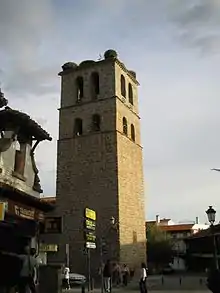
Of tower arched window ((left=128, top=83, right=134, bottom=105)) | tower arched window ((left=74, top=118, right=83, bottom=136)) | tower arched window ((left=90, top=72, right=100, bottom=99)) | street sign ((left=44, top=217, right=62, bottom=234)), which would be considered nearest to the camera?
street sign ((left=44, top=217, right=62, bottom=234))

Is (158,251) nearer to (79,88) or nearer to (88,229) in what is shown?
(79,88)

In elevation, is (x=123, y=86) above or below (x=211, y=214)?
above

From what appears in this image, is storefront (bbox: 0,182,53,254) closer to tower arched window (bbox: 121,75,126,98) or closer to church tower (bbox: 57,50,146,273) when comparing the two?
church tower (bbox: 57,50,146,273)

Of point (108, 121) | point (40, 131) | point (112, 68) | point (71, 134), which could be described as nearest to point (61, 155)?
point (71, 134)

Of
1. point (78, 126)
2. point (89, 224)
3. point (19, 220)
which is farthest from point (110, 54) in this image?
point (89, 224)

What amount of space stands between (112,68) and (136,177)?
34.1 ft

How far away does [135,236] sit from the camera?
1588 inches

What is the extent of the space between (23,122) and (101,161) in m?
23.0

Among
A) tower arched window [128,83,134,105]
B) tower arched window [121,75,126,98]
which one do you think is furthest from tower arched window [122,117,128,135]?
tower arched window [128,83,134,105]

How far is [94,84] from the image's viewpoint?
44.6 metres

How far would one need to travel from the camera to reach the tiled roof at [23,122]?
1647cm

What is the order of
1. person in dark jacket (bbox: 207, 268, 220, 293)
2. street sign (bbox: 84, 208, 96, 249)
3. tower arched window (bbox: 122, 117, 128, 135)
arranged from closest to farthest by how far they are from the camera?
person in dark jacket (bbox: 207, 268, 220, 293) < street sign (bbox: 84, 208, 96, 249) < tower arched window (bbox: 122, 117, 128, 135)

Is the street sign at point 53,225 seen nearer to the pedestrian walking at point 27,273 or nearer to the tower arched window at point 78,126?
the pedestrian walking at point 27,273

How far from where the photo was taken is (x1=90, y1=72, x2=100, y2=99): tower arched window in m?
43.9
